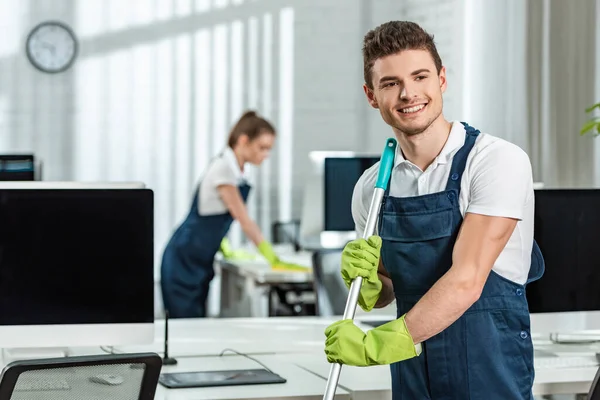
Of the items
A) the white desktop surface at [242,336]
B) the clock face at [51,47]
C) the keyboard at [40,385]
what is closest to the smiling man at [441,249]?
the keyboard at [40,385]

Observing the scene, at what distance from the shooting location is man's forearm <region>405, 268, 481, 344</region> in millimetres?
1837

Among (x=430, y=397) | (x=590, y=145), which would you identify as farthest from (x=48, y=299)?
(x=590, y=145)

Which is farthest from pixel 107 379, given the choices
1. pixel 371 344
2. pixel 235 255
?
pixel 235 255

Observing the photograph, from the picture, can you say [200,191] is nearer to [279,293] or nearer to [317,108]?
[279,293]

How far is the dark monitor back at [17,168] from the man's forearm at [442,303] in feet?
6.36

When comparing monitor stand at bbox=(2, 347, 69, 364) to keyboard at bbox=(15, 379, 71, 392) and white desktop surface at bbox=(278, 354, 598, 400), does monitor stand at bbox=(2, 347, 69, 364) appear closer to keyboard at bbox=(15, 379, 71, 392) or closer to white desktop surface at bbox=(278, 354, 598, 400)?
white desktop surface at bbox=(278, 354, 598, 400)

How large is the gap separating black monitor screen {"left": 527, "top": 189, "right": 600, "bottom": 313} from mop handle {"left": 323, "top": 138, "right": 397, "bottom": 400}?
27.1 inches

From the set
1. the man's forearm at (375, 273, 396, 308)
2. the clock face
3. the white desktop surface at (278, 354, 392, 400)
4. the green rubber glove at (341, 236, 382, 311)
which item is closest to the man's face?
the green rubber glove at (341, 236, 382, 311)

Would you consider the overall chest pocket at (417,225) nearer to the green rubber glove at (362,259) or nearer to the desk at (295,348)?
the green rubber glove at (362,259)

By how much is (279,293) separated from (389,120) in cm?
332

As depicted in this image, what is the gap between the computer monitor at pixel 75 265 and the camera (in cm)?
240

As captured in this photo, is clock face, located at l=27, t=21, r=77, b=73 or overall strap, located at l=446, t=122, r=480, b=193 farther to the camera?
clock face, located at l=27, t=21, r=77, b=73

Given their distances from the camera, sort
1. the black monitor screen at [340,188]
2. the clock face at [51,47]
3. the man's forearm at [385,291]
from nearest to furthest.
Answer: the man's forearm at [385,291]
the black monitor screen at [340,188]
the clock face at [51,47]

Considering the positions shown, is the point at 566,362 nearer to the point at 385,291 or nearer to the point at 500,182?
the point at 385,291
